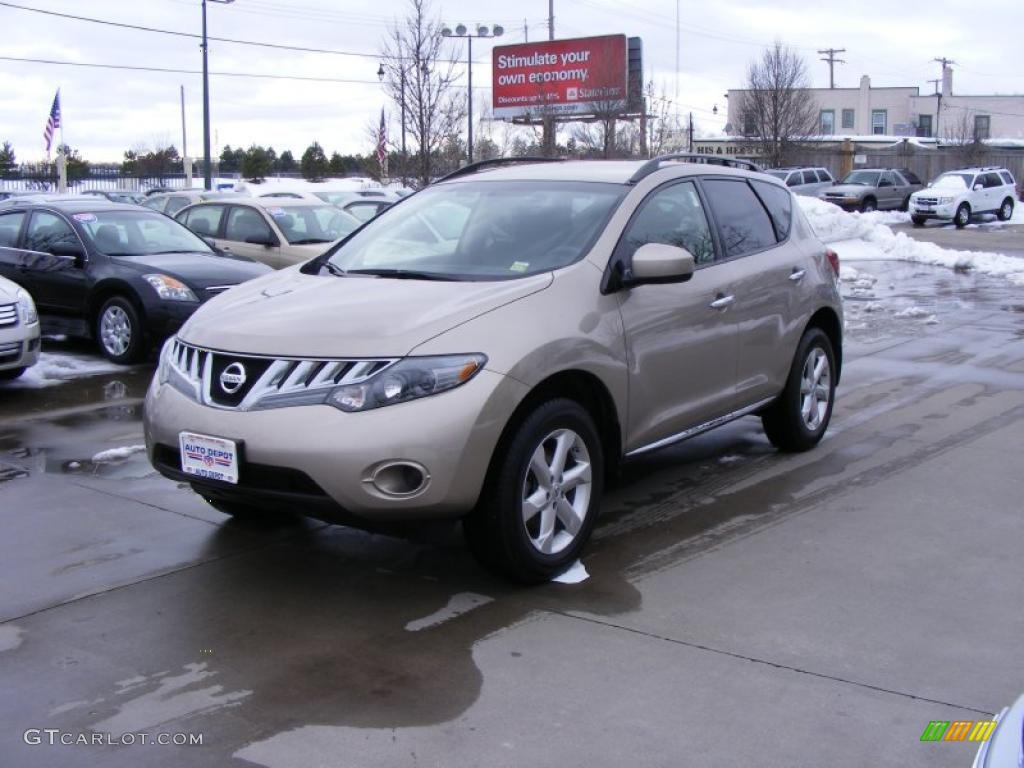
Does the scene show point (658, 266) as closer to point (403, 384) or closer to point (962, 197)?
point (403, 384)

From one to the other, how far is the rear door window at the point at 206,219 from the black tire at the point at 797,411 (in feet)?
29.8

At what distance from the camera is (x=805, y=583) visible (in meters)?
4.95

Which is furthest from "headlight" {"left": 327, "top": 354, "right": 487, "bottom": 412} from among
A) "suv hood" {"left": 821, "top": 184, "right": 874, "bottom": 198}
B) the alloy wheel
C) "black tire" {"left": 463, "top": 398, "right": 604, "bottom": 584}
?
"suv hood" {"left": 821, "top": 184, "right": 874, "bottom": 198}

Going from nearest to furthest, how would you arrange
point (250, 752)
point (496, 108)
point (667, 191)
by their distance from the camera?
point (250, 752) → point (667, 191) → point (496, 108)

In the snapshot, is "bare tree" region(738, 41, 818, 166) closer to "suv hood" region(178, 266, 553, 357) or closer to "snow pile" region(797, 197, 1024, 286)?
"snow pile" region(797, 197, 1024, 286)

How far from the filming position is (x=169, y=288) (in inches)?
412

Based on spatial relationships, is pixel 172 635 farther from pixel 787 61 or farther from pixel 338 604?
pixel 787 61

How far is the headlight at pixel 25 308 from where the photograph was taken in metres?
9.12

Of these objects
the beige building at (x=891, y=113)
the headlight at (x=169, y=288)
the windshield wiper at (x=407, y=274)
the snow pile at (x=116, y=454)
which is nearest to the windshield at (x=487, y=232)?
the windshield wiper at (x=407, y=274)

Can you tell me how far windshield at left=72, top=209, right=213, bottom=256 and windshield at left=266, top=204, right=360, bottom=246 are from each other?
1873 millimetres

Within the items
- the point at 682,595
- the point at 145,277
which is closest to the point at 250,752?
the point at 682,595

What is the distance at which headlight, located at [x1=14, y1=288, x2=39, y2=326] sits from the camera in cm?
912

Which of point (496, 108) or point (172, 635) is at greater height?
point (496, 108)

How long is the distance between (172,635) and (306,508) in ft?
2.28
